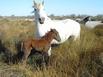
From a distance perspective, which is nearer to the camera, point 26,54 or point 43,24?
point 26,54

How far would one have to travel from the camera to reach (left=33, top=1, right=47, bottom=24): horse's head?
33.9 feet

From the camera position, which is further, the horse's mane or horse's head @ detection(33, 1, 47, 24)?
horse's head @ detection(33, 1, 47, 24)

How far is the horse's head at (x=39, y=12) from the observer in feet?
33.9

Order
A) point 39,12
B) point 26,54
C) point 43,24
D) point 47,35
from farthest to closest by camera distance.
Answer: point 43,24
point 39,12
point 47,35
point 26,54

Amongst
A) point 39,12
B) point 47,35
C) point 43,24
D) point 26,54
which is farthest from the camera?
point 43,24

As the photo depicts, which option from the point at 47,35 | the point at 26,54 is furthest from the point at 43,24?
the point at 26,54

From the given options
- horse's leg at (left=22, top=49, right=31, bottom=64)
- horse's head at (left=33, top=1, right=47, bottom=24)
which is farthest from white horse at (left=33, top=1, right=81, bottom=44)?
horse's leg at (left=22, top=49, right=31, bottom=64)

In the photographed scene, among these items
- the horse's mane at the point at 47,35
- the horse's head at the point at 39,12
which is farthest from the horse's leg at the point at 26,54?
the horse's head at the point at 39,12

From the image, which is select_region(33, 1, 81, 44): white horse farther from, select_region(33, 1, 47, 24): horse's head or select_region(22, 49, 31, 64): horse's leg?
select_region(22, 49, 31, 64): horse's leg

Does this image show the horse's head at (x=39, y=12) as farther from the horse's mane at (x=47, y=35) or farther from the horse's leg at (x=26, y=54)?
the horse's leg at (x=26, y=54)

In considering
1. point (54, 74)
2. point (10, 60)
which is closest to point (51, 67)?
point (54, 74)

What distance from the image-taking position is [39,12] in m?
10.5

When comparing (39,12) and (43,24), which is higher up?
(39,12)

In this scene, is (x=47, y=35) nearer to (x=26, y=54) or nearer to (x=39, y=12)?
(x=26, y=54)
